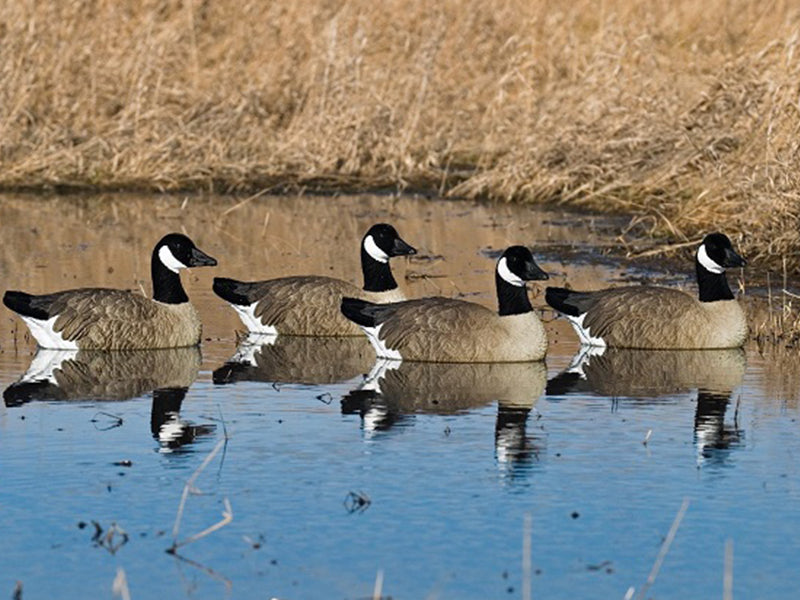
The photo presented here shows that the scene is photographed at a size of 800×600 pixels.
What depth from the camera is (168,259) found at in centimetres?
1488

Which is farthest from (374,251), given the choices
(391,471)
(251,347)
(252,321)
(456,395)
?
(391,471)

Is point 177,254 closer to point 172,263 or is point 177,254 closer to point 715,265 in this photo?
point 172,263

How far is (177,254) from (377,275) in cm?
172

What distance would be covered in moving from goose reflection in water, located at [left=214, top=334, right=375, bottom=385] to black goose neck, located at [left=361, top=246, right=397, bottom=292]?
1.58ft

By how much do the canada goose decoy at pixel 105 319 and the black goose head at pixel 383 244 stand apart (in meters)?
1.69

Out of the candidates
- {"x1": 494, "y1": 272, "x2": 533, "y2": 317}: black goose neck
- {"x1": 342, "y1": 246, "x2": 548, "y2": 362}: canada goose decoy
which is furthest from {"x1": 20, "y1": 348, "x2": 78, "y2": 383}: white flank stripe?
{"x1": 494, "y1": 272, "x2": 533, "y2": 317}: black goose neck

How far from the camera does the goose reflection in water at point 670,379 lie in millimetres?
11266

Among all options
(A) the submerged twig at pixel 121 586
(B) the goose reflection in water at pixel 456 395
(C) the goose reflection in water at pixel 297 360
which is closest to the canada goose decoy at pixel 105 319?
(C) the goose reflection in water at pixel 297 360

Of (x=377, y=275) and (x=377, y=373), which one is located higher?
(x=377, y=275)

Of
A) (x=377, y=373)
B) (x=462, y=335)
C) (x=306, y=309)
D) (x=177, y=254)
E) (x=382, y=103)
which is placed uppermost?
(x=382, y=103)

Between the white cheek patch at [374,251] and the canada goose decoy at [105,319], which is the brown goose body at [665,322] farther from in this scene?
the canada goose decoy at [105,319]

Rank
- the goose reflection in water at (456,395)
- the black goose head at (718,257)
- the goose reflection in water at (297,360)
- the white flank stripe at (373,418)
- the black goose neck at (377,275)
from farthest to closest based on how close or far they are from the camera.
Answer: the black goose neck at (377,275) → the black goose head at (718,257) → the goose reflection in water at (297,360) → the white flank stripe at (373,418) → the goose reflection in water at (456,395)

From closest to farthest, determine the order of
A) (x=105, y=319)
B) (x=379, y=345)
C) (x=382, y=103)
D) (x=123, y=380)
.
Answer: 1. (x=123, y=380)
2. (x=379, y=345)
3. (x=105, y=319)
4. (x=382, y=103)

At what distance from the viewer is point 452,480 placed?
32.1ft
